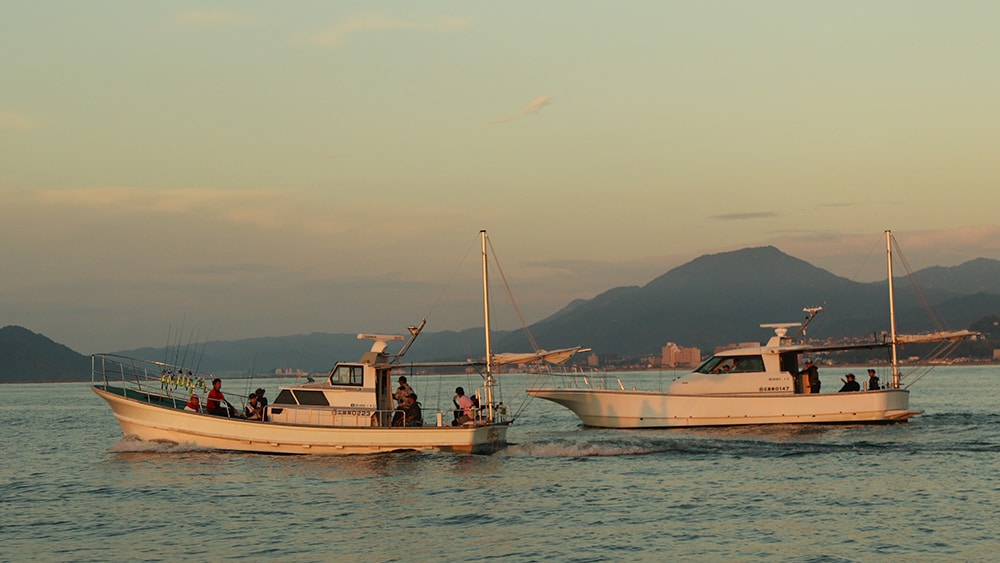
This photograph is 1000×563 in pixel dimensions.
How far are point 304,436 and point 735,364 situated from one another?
19275mm

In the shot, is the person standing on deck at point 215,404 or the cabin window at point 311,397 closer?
the cabin window at point 311,397

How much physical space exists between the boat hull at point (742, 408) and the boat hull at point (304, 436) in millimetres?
10126

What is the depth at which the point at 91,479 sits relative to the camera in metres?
34.9

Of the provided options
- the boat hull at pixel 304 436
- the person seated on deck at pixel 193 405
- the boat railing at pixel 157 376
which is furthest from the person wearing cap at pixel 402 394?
the person seated on deck at pixel 193 405

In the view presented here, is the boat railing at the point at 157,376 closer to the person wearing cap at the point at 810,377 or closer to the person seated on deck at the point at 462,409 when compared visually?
the person seated on deck at the point at 462,409

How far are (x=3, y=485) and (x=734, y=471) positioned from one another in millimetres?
23393

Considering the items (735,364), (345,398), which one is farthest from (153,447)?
(735,364)

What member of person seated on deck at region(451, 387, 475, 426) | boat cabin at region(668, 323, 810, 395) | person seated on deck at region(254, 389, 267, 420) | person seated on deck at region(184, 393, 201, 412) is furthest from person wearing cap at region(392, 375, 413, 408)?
boat cabin at region(668, 323, 810, 395)

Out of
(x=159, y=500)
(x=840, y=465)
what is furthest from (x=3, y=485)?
(x=840, y=465)

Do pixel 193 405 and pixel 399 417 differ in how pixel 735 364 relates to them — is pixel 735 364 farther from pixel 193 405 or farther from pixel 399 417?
pixel 193 405

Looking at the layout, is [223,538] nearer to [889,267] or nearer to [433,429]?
[433,429]

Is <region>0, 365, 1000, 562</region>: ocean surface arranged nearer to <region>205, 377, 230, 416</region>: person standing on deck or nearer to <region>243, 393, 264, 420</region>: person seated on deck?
<region>243, 393, 264, 420</region>: person seated on deck

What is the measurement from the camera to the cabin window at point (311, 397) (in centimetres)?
3569

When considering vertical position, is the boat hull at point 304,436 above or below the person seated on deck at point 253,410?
below
